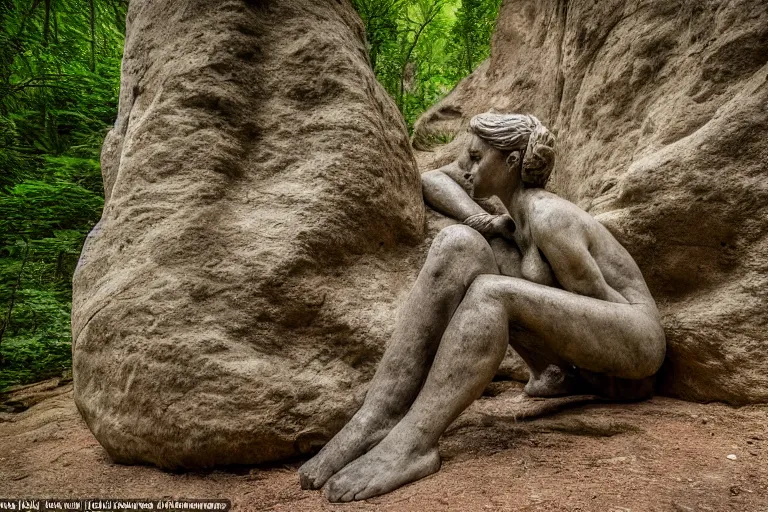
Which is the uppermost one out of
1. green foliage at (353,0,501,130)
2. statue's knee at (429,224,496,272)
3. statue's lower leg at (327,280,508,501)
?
green foliage at (353,0,501,130)

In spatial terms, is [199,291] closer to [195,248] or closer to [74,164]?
[195,248]

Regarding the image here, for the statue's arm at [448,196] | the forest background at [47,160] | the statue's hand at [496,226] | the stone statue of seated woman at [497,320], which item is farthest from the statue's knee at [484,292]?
the forest background at [47,160]

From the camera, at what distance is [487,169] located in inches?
107

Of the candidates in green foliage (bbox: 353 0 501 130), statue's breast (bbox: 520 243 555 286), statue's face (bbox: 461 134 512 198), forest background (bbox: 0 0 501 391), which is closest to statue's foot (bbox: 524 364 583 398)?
statue's breast (bbox: 520 243 555 286)

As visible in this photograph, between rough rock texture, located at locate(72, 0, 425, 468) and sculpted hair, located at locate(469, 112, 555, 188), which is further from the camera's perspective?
sculpted hair, located at locate(469, 112, 555, 188)

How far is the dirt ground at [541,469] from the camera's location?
178 cm

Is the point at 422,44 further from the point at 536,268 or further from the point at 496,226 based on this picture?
the point at 536,268

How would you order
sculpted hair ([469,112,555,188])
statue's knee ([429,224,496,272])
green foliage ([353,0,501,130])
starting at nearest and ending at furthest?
statue's knee ([429,224,496,272]), sculpted hair ([469,112,555,188]), green foliage ([353,0,501,130])

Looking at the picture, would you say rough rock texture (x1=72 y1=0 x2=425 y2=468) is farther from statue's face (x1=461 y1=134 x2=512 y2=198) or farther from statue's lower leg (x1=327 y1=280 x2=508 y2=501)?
statue's face (x1=461 y1=134 x2=512 y2=198)

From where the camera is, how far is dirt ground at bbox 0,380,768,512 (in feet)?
5.85

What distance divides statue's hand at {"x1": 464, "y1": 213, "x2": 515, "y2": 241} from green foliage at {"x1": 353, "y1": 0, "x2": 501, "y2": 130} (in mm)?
3913

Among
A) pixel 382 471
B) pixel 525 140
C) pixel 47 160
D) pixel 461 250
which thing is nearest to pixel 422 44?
pixel 47 160

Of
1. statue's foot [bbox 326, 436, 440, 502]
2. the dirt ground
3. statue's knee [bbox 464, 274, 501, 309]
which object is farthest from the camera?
statue's knee [bbox 464, 274, 501, 309]

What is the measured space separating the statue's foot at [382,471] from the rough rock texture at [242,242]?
1.26 ft
